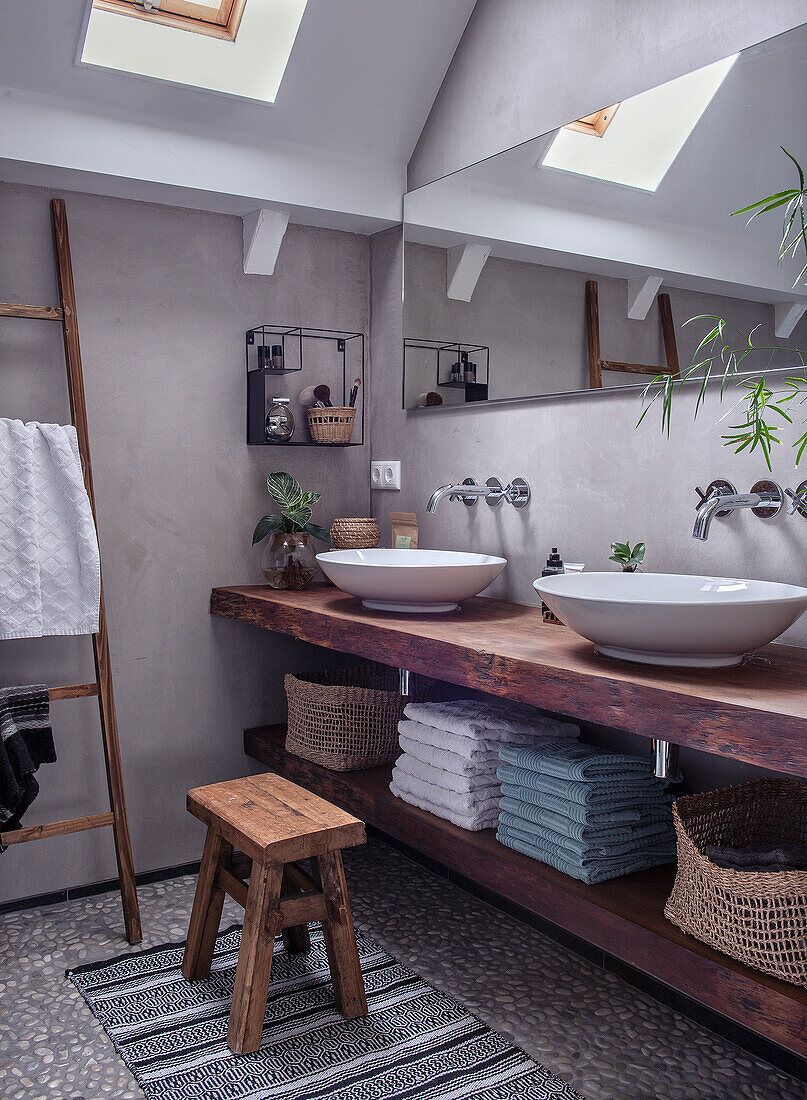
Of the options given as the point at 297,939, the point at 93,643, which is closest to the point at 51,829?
the point at 93,643

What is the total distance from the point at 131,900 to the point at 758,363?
1.92 meters

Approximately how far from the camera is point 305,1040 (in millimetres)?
1898

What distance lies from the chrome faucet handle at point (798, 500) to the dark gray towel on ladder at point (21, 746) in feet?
5.70

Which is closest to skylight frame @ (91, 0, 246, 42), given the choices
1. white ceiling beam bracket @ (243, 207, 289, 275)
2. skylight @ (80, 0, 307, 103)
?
skylight @ (80, 0, 307, 103)

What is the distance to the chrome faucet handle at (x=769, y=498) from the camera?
178 centimetres

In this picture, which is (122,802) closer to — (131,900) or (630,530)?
(131,900)

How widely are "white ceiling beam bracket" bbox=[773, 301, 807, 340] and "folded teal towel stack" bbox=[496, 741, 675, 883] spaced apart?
35.0 inches

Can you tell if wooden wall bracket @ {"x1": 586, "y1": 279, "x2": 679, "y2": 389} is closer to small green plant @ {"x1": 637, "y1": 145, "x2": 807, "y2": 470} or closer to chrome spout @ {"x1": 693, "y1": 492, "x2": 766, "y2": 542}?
small green plant @ {"x1": 637, "y1": 145, "x2": 807, "y2": 470}

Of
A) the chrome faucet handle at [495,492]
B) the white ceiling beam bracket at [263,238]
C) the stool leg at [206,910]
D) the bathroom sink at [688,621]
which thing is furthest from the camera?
the white ceiling beam bracket at [263,238]

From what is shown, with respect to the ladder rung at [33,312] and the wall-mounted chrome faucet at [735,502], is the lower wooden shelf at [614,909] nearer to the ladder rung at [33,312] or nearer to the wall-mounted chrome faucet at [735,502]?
the wall-mounted chrome faucet at [735,502]

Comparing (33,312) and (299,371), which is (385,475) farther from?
(33,312)

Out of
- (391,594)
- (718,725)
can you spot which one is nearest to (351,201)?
(391,594)

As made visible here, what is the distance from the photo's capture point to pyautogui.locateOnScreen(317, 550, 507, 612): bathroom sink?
2.11 meters

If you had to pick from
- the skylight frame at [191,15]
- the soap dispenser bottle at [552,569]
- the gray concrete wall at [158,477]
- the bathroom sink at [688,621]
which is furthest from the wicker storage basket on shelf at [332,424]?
the bathroom sink at [688,621]
